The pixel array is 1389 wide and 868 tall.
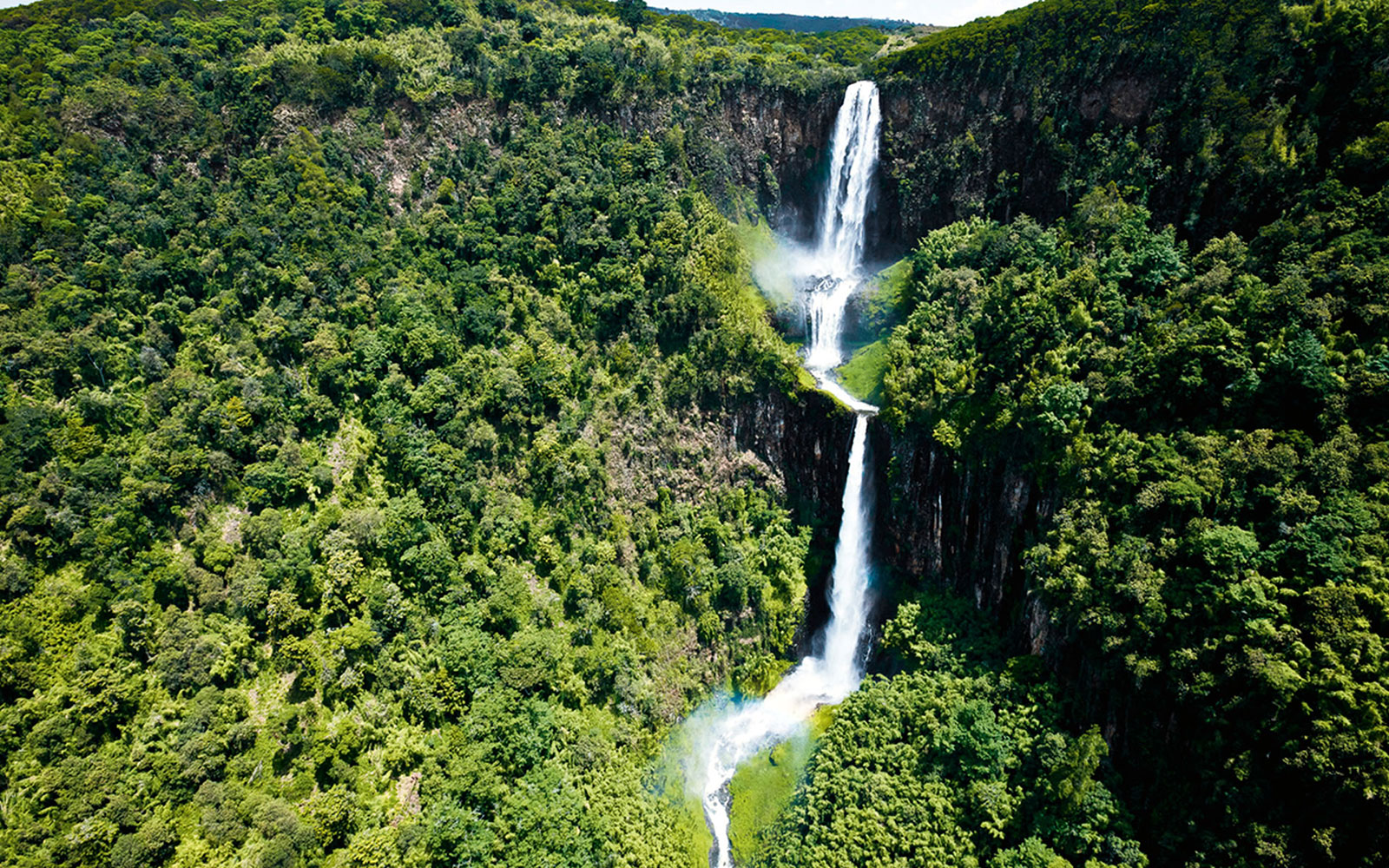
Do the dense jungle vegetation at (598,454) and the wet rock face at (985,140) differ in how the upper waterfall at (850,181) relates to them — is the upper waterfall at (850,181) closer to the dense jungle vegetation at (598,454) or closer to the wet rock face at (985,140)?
the wet rock face at (985,140)

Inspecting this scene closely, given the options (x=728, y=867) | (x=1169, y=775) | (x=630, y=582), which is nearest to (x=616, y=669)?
(x=630, y=582)

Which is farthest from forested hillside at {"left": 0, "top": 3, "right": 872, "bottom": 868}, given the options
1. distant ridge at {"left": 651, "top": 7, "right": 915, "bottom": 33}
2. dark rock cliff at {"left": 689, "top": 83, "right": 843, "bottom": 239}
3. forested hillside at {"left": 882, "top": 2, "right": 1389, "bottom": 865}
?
distant ridge at {"left": 651, "top": 7, "right": 915, "bottom": 33}

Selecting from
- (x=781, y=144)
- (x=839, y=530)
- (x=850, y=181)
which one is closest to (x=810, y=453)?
(x=839, y=530)

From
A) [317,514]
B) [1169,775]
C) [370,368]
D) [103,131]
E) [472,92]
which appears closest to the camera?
[1169,775]

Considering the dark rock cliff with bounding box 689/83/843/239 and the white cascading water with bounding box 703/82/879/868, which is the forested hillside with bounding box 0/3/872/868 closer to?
the dark rock cliff with bounding box 689/83/843/239

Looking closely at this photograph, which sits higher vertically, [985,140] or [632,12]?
[632,12]

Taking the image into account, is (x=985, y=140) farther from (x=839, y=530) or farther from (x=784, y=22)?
(x=784, y=22)

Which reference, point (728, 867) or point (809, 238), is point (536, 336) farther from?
point (728, 867)
